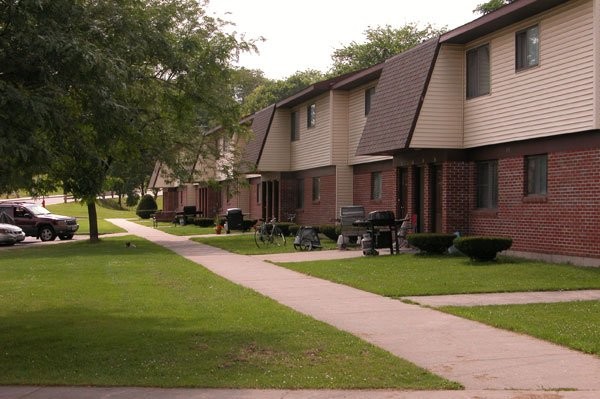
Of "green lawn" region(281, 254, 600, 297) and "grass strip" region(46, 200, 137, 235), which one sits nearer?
"green lawn" region(281, 254, 600, 297)

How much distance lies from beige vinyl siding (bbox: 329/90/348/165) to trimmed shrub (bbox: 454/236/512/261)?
43.5 ft

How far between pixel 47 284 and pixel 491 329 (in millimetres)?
9450

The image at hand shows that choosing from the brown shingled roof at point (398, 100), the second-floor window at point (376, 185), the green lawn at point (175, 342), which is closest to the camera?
the green lawn at point (175, 342)

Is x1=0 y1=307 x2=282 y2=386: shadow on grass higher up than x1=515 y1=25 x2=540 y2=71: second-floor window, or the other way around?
x1=515 y1=25 x2=540 y2=71: second-floor window

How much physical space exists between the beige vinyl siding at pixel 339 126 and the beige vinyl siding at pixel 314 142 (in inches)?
11.0

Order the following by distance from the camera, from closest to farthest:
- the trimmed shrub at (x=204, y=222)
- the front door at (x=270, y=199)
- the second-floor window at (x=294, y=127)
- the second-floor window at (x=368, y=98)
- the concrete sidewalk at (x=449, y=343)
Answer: the concrete sidewalk at (x=449, y=343), the second-floor window at (x=368, y=98), the second-floor window at (x=294, y=127), the front door at (x=270, y=199), the trimmed shrub at (x=204, y=222)

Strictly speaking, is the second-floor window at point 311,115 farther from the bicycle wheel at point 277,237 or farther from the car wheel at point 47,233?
the car wheel at point 47,233

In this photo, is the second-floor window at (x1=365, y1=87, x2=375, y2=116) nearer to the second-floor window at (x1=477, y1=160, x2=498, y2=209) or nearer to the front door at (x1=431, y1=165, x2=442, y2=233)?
the front door at (x1=431, y1=165, x2=442, y2=233)

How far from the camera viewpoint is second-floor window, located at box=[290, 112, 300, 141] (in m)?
35.2

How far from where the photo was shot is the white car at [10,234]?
32.5 meters

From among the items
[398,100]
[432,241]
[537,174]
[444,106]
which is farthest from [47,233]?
[537,174]

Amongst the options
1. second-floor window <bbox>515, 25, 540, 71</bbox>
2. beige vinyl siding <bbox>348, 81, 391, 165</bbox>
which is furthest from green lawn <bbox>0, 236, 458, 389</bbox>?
beige vinyl siding <bbox>348, 81, 391, 165</bbox>

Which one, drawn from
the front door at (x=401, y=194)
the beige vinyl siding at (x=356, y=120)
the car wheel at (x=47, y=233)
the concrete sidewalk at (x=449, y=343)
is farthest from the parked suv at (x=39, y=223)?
the concrete sidewalk at (x=449, y=343)

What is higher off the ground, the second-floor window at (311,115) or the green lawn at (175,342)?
the second-floor window at (311,115)
